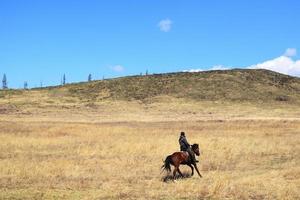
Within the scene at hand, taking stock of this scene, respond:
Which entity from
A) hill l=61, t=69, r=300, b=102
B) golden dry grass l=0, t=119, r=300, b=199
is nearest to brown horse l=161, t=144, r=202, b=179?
golden dry grass l=0, t=119, r=300, b=199

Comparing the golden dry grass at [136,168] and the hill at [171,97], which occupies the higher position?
the hill at [171,97]

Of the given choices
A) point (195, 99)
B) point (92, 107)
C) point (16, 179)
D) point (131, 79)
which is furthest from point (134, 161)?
point (131, 79)

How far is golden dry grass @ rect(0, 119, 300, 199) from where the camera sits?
1616 cm

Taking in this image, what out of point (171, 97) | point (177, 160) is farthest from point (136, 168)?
point (171, 97)

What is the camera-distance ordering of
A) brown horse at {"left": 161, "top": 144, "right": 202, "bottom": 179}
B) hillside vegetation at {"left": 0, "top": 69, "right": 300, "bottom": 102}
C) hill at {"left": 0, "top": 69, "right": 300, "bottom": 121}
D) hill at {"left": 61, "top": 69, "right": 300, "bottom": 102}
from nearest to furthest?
brown horse at {"left": 161, "top": 144, "right": 202, "bottom": 179} → hill at {"left": 0, "top": 69, "right": 300, "bottom": 121} → hill at {"left": 61, "top": 69, "right": 300, "bottom": 102} → hillside vegetation at {"left": 0, "top": 69, "right": 300, "bottom": 102}

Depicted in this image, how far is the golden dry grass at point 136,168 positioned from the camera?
1616 cm

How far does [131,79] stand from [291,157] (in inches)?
3387

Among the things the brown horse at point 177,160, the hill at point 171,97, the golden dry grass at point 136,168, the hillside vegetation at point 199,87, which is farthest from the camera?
the hillside vegetation at point 199,87

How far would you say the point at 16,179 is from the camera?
1845 centimetres

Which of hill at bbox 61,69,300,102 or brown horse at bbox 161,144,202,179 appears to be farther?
hill at bbox 61,69,300,102

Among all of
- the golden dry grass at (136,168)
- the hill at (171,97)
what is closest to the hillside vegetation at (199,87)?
the hill at (171,97)

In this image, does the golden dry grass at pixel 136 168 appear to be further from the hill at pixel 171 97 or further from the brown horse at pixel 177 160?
the hill at pixel 171 97

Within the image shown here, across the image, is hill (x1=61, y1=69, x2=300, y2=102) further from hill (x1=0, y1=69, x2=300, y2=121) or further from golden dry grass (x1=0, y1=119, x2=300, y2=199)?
golden dry grass (x1=0, y1=119, x2=300, y2=199)

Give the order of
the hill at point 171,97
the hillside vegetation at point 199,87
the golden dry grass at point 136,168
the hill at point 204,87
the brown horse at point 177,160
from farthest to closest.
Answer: the hillside vegetation at point 199,87, the hill at point 204,87, the hill at point 171,97, the brown horse at point 177,160, the golden dry grass at point 136,168
